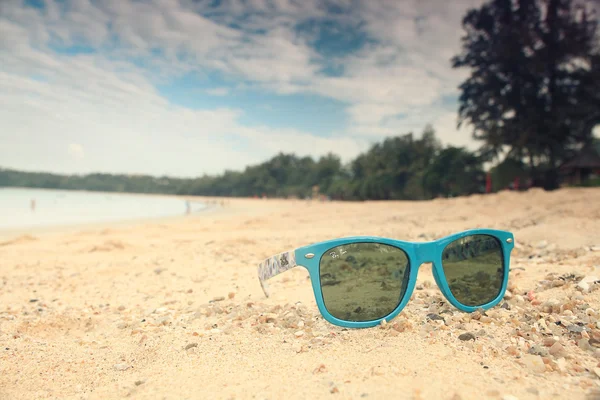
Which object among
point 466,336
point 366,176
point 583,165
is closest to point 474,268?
point 466,336

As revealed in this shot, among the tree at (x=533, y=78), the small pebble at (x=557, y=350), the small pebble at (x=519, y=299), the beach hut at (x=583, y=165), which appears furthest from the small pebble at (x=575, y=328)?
the beach hut at (x=583, y=165)

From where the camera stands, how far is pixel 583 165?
21.9 meters

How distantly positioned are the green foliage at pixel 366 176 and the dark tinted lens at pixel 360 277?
895 inches

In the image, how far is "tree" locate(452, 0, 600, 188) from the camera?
1622cm

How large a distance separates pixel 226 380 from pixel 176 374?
0.90 ft

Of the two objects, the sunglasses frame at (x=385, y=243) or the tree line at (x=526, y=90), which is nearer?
the sunglasses frame at (x=385, y=243)

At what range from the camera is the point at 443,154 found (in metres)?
24.9

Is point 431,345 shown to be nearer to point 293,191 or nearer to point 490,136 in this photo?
point 490,136

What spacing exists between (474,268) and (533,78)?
1899cm

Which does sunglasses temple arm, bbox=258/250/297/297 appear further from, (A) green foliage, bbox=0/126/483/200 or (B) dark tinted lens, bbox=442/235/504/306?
(A) green foliage, bbox=0/126/483/200

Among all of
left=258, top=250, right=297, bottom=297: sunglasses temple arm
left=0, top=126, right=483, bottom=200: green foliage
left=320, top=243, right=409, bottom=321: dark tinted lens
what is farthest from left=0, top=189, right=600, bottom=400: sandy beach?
left=0, top=126, right=483, bottom=200: green foliage

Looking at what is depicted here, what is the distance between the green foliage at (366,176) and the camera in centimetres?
2397

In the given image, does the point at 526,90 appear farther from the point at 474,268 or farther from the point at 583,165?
the point at 474,268

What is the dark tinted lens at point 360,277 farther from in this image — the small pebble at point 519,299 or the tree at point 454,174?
the tree at point 454,174
